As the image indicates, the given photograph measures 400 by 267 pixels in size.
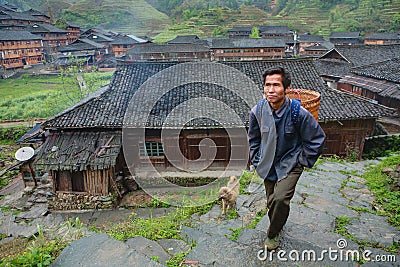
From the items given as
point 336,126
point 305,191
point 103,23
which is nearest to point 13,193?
point 305,191

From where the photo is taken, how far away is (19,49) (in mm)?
45000

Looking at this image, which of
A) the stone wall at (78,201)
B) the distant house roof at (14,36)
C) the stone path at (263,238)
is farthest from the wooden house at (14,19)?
the stone path at (263,238)

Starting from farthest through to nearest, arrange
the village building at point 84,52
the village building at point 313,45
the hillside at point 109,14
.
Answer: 1. the hillside at point 109,14
2. the village building at point 313,45
3. the village building at point 84,52

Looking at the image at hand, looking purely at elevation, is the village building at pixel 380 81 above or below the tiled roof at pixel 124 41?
below

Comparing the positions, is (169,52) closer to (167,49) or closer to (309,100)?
(167,49)

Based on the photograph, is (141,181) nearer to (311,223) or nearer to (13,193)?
(13,193)

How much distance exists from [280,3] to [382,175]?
326 ft

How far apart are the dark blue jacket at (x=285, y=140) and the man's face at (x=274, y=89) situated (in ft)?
0.42

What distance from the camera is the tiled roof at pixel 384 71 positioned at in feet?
61.2

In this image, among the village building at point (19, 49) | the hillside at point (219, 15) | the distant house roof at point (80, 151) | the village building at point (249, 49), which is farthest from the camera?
the hillside at point (219, 15)

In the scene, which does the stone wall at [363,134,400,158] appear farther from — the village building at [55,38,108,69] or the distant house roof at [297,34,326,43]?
the distant house roof at [297,34,326,43]

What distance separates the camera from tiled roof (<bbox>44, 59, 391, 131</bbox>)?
12117mm

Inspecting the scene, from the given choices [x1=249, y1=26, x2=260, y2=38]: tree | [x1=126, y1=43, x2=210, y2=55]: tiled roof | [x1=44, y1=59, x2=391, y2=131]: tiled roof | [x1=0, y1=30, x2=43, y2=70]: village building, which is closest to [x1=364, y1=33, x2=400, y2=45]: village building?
[x1=249, y1=26, x2=260, y2=38]: tree

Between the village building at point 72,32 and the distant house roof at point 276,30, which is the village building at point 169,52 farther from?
the village building at point 72,32
